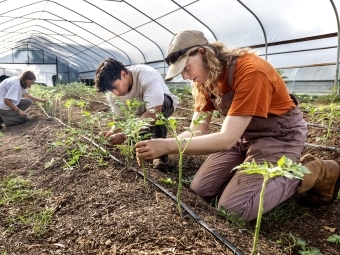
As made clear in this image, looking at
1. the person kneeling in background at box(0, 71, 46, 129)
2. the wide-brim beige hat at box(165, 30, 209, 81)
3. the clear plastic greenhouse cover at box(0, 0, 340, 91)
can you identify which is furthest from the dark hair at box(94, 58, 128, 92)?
the clear plastic greenhouse cover at box(0, 0, 340, 91)

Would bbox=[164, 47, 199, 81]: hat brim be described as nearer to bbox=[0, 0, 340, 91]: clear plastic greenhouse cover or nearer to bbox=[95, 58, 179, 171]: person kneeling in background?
bbox=[95, 58, 179, 171]: person kneeling in background

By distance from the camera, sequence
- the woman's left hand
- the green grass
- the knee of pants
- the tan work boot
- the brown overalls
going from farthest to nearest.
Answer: the knee of pants, the tan work boot, the brown overalls, the green grass, the woman's left hand

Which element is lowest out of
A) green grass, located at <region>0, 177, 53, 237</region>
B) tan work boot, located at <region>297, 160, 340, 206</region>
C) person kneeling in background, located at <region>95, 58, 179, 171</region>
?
green grass, located at <region>0, 177, 53, 237</region>

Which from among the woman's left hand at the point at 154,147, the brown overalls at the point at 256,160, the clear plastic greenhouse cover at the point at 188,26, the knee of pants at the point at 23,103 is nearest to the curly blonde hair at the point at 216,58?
the brown overalls at the point at 256,160

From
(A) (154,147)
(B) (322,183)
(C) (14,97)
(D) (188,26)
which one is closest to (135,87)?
(A) (154,147)

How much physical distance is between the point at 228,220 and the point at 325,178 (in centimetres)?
81

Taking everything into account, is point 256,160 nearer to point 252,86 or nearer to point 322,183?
point 322,183

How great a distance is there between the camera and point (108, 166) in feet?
8.47

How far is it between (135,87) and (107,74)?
15.7 inches

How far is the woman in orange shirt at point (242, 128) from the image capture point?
1854 millimetres

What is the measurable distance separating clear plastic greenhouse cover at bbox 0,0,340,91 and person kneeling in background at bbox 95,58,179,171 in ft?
10.7

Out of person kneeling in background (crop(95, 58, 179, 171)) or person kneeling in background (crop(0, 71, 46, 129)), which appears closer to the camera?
person kneeling in background (crop(95, 58, 179, 171))

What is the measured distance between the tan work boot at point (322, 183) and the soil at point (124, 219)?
10cm

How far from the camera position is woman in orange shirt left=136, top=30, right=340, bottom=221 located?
1.85 meters
